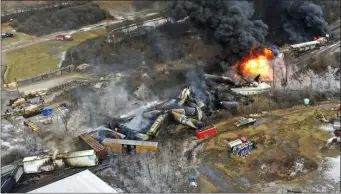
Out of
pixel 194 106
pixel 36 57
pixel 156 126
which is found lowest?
pixel 156 126

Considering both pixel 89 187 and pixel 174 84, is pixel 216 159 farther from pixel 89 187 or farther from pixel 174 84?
pixel 174 84

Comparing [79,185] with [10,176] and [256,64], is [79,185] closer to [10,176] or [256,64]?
[10,176]

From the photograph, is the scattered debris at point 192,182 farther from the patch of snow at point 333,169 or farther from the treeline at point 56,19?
the treeline at point 56,19

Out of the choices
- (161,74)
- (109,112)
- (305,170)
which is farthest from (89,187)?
(161,74)

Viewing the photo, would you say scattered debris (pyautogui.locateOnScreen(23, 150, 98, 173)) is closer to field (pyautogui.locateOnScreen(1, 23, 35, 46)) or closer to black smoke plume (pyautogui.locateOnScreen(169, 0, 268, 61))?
black smoke plume (pyautogui.locateOnScreen(169, 0, 268, 61))

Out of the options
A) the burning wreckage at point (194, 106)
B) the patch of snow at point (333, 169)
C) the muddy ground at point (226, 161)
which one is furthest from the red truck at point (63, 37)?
the patch of snow at point (333, 169)

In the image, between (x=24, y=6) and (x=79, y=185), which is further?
(x=24, y=6)

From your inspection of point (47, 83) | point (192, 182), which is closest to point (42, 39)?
point (47, 83)

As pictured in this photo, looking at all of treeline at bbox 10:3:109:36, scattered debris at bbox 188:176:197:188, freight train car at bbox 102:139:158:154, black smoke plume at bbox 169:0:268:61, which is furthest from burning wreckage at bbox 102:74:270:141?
treeline at bbox 10:3:109:36
